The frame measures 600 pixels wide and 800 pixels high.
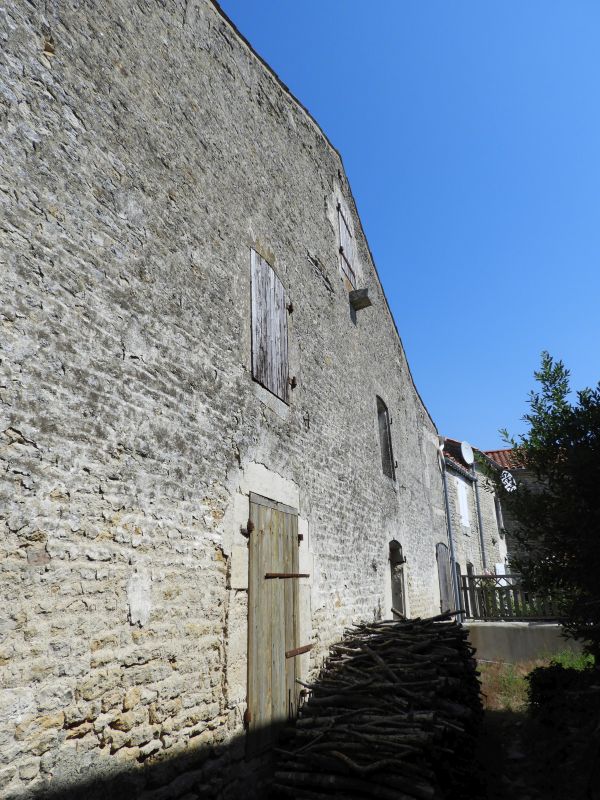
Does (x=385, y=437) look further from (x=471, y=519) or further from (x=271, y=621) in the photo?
(x=471, y=519)

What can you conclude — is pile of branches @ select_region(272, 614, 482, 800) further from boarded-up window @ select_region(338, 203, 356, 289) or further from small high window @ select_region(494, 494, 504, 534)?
small high window @ select_region(494, 494, 504, 534)

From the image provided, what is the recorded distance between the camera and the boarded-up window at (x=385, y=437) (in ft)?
32.7

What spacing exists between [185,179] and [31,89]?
60.6 inches

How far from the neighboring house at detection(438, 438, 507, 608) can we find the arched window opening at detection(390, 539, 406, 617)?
5119mm

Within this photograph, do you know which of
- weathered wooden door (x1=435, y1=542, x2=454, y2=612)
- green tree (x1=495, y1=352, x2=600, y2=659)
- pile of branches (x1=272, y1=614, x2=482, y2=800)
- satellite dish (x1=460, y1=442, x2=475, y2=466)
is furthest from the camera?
satellite dish (x1=460, y1=442, x2=475, y2=466)

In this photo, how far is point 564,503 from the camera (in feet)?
18.5

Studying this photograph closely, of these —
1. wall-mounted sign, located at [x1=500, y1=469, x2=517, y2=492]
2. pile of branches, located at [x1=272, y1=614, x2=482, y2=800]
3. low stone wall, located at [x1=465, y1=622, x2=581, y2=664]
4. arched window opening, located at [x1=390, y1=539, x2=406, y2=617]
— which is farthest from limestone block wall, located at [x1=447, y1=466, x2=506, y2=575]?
pile of branches, located at [x1=272, y1=614, x2=482, y2=800]

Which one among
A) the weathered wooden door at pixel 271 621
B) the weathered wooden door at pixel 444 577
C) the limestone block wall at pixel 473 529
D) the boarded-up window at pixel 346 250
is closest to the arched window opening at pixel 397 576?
the weathered wooden door at pixel 444 577

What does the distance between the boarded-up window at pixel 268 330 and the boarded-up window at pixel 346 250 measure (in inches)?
117

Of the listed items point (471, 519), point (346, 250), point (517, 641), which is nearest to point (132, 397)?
point (346, 250)

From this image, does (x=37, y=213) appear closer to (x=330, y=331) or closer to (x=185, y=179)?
(x=185, y=179)

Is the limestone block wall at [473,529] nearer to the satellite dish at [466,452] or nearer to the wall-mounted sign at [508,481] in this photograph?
the satellite dish at [466,452]

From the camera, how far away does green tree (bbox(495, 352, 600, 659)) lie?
210 inches

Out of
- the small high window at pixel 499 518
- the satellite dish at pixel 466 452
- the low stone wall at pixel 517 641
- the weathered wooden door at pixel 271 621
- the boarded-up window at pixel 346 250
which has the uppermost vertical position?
the boarded-up window at pixel 346 250
